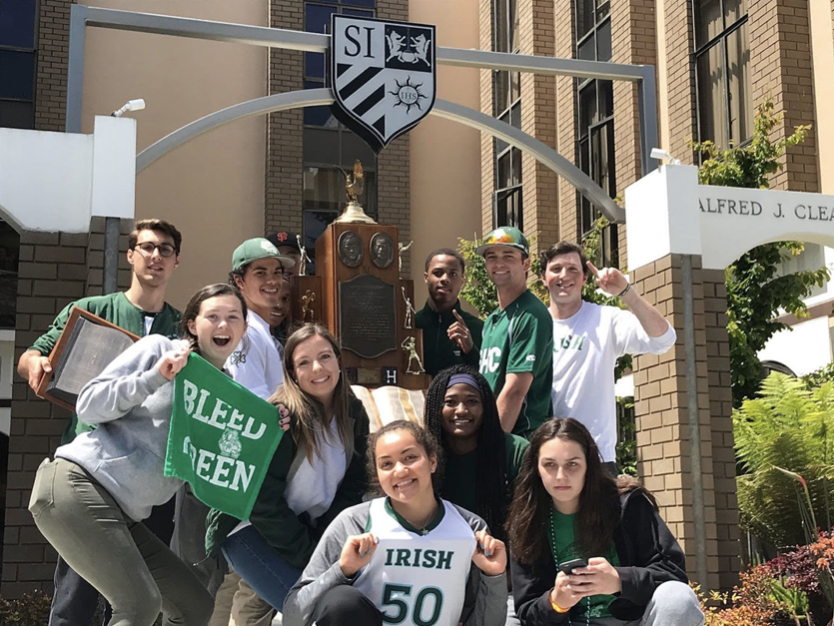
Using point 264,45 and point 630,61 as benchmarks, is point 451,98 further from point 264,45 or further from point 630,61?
point 264,45

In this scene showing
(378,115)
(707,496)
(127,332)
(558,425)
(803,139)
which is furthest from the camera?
(803,139)

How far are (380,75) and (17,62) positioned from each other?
1249 cm

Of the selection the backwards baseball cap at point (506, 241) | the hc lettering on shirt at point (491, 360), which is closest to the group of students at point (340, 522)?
the hc lettering on shirt at point (491, 360)

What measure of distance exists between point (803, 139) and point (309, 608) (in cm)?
1024

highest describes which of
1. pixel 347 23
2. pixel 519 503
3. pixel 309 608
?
pixel 347 23

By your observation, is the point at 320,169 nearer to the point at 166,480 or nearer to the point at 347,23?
the point at 347,23

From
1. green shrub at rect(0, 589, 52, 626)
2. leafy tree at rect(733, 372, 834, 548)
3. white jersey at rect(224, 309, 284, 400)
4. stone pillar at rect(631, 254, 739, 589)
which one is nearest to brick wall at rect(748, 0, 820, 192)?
leafy tree at rect(733, 372, 834, 548)

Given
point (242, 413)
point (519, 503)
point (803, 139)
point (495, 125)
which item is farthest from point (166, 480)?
point (803, 139)

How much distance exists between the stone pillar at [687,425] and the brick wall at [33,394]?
386 centimetres

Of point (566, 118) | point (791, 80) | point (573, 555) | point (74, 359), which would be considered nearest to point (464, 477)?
point (573, 555)

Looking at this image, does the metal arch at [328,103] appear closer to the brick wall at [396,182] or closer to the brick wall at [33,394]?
the brick wall at [33,394]

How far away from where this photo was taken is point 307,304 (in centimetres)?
926

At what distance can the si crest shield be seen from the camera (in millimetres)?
7520

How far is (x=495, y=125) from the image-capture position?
8.02 meters
